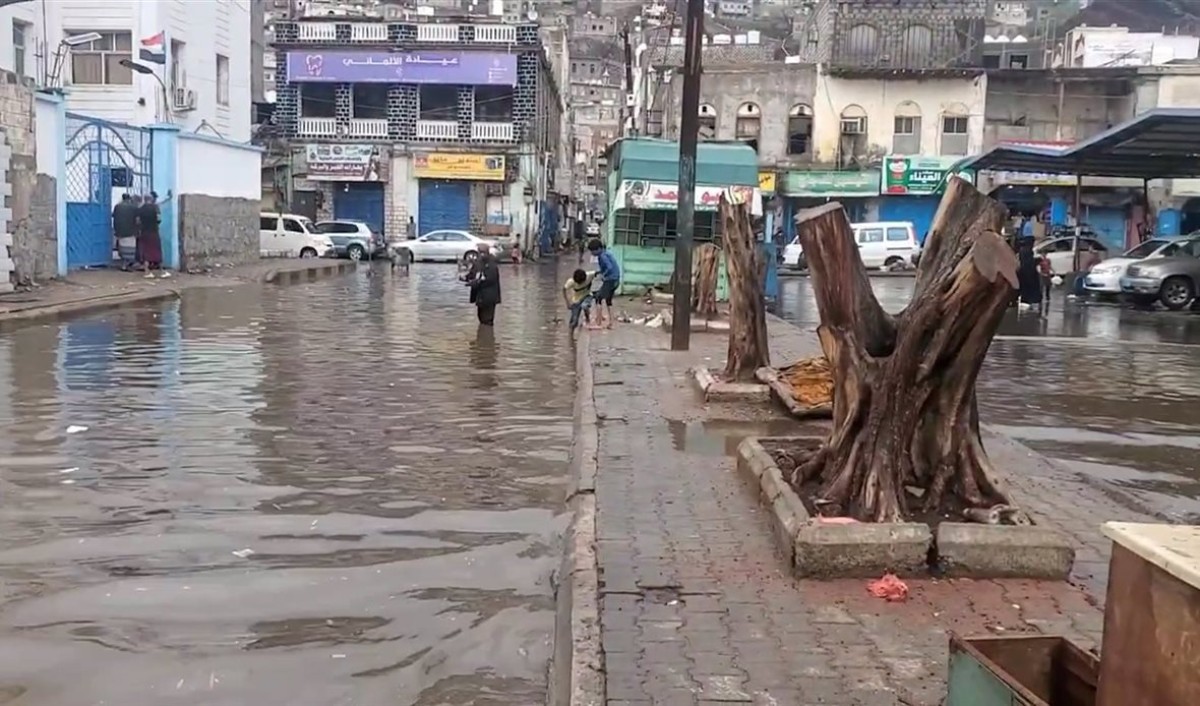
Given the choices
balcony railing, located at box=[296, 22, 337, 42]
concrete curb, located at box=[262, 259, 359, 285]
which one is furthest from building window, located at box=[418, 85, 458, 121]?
concrete curb, located at box=[262, 259, 359, 285]

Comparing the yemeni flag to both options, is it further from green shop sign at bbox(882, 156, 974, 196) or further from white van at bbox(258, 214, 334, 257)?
green shop sign at bbox(882, 156, 974, 196)

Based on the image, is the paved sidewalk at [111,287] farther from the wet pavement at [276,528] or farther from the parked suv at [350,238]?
the parked suv at [350,238]

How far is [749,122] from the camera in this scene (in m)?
45.2

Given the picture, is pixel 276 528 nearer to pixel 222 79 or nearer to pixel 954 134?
pixel 222 79

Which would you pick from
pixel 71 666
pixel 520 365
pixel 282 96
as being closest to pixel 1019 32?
pixel 282 96

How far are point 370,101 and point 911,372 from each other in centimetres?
4400

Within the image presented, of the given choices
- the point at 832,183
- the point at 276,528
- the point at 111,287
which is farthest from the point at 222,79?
the point at 276,528

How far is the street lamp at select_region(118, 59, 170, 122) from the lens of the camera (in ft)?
102

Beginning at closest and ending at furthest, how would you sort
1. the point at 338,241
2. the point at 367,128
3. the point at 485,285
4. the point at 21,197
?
the point at 485,285 < the point at 21,197 < the point at 338,241 < the point at 367,128

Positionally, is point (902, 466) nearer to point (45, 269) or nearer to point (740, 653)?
point (740, 653)

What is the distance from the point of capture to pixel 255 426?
31.6 feet

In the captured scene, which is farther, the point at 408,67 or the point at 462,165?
the point at 462,165

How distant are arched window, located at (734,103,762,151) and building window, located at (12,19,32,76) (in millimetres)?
24869

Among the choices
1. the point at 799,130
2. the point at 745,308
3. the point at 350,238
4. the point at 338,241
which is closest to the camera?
the point at 745,308
